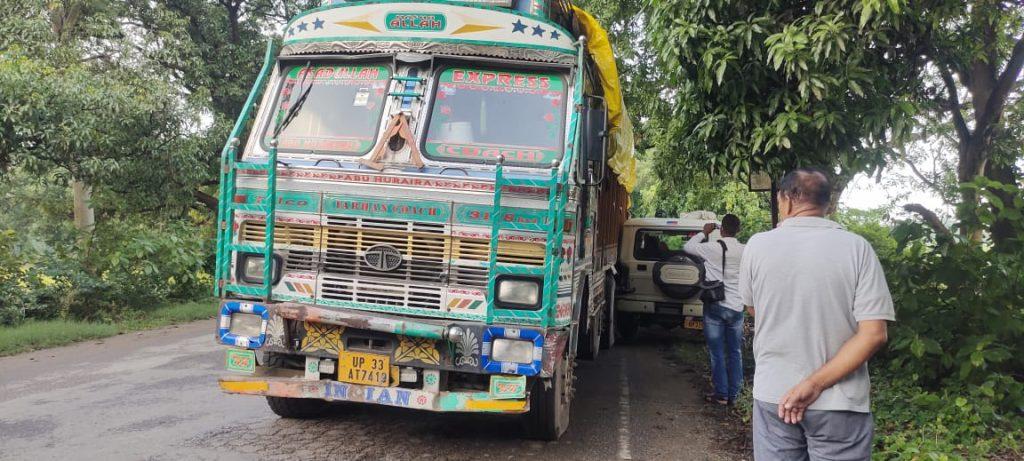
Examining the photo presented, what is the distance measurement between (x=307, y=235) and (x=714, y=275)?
370 centimetres

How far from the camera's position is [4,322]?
32.0 ft

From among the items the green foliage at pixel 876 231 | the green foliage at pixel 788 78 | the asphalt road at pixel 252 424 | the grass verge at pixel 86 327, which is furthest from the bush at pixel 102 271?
the green foliage at pixel 876 231

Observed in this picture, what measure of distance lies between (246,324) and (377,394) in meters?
0.98

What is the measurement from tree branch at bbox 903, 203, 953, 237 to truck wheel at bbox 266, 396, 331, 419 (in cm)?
488

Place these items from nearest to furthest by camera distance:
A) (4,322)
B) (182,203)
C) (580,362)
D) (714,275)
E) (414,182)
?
(414,182) < (714,275) < (580,362) < (4,322) < (182,203)

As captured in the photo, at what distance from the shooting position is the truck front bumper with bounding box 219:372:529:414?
4.55 metres

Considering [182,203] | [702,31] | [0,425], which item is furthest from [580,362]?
[182,203]

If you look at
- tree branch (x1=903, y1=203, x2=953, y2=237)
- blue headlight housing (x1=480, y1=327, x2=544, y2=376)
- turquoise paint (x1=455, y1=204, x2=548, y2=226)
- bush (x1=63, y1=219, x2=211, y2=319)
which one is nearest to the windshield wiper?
turquoise paint (x1=455, y1=204, x2=548, y2=226)

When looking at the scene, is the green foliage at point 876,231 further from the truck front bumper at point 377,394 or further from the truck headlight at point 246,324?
the truck headlight at point 246,324

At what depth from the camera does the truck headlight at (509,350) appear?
15.0ft

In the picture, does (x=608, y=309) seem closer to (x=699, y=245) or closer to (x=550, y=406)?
(x=699, y=245)

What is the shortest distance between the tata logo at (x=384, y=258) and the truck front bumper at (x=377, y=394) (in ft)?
2.44

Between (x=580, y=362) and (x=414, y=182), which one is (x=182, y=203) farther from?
(x=414, y=182)

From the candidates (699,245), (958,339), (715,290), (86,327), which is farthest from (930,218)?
(86,327)
